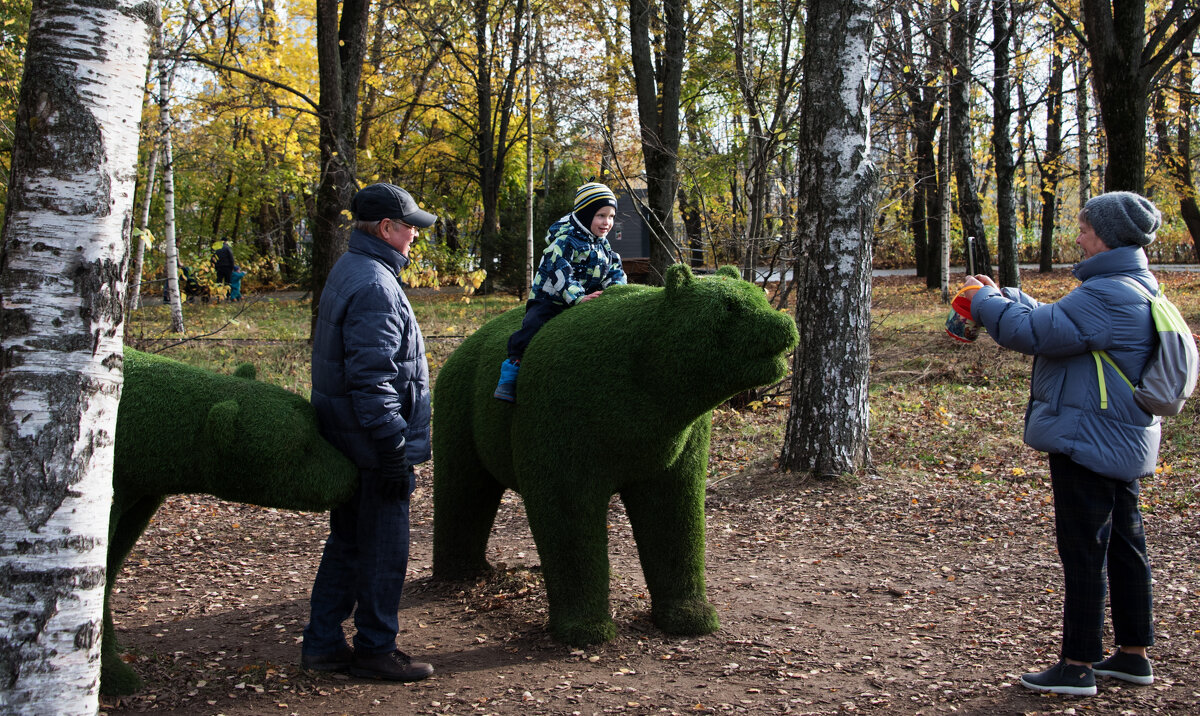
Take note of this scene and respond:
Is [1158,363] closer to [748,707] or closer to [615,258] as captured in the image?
[748,707]

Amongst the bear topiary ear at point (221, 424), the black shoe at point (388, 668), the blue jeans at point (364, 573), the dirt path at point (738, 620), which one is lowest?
the dirt path at point (738, 620)

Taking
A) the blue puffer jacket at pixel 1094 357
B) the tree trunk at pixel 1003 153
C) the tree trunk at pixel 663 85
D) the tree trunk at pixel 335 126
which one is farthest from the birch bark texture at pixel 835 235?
the tree trunk at pixel 1003 153

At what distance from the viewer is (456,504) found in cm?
498

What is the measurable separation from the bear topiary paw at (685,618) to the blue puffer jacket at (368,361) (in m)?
1.46

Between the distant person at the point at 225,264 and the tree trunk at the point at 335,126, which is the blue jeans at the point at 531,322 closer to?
the tree trunk at the point at 335,126

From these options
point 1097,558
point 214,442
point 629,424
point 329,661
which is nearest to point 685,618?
point 629,424

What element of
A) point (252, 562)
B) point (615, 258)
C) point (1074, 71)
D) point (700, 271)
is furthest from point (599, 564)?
point (1074, 71)

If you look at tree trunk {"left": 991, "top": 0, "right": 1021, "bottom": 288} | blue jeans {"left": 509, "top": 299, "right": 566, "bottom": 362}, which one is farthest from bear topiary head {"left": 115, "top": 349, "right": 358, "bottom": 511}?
tree trunk {"left": 991, "top": 0, "right": 1021, "bottom": 288}

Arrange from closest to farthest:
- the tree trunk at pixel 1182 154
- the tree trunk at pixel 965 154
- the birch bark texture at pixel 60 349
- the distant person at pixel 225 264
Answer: the birch bark texture at pixel 60 349
the tree trunk at pixel 965 154
the tree trunk at pixel 1182 154
the distant person at pixel 225 264

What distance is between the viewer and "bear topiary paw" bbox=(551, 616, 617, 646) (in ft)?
13.5

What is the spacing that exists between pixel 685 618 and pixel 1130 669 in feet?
6.29

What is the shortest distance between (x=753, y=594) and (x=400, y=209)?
9.58 ft

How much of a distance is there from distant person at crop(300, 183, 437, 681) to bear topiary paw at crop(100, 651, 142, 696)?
68 cm

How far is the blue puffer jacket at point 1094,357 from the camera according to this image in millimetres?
3424
